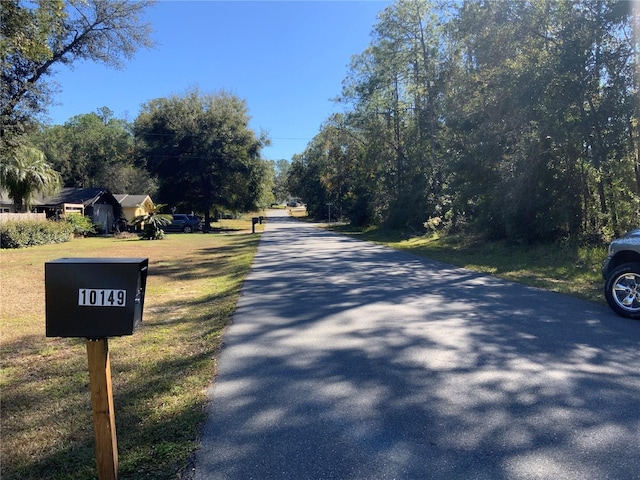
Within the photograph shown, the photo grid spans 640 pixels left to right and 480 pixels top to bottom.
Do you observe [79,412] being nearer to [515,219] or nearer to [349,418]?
[349,418]

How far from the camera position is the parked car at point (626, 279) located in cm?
670

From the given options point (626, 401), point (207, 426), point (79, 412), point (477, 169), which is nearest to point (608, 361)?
point (626, 401)

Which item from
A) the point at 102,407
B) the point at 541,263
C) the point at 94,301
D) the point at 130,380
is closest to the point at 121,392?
the point at 130,380

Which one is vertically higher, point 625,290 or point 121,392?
point 625,290

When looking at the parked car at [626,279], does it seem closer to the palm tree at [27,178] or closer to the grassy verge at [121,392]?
the grassy verge at [121,392]

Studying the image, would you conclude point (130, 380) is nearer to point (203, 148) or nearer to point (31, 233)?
point (31, 233)

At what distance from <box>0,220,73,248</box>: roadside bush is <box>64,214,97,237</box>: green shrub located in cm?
327

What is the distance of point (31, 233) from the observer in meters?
26.2

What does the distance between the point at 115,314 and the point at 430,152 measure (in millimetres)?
30306

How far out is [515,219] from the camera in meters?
16.7

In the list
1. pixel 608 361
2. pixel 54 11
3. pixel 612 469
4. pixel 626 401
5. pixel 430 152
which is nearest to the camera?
pixel 612 469

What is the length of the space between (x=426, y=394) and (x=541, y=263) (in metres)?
11.5

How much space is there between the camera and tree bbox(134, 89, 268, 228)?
139 feet

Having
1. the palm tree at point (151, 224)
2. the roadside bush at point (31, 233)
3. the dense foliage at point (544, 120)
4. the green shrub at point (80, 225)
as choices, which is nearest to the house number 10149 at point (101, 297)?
the dense foliage at point (544, 120)
